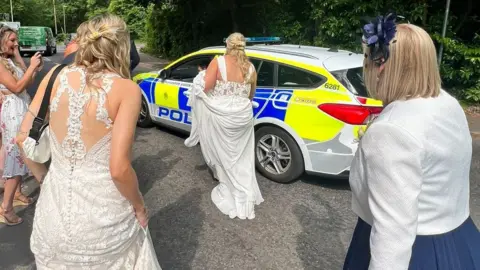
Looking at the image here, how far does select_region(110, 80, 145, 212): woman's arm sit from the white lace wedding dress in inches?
3.1

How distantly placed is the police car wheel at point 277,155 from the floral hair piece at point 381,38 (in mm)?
3289

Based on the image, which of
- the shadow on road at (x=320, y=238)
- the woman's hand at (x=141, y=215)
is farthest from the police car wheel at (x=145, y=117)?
the woman's hand at (x=141, y=215)

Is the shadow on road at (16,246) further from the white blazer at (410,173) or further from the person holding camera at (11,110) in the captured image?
the white blazer at (410,173)

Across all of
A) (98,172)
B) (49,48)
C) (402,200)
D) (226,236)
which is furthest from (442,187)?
(49,48)

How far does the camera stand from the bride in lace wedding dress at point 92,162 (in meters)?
1.79

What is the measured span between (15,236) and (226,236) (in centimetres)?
191

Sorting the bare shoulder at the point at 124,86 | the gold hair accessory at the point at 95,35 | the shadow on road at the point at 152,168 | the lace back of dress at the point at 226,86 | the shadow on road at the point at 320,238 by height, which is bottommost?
the shadow on road at the point at 320,238

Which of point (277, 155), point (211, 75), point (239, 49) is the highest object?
point (239, 49)

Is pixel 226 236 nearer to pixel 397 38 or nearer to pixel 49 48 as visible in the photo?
pixel 397 38

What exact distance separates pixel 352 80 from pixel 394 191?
3.37 meters

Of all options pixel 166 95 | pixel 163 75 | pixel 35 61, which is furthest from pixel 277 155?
pixel 35 61

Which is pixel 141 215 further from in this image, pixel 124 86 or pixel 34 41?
pixel 34 41

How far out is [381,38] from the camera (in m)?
1.47

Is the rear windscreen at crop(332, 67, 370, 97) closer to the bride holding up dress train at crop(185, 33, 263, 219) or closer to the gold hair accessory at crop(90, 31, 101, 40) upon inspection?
the bride holding up dress train at crop(185, 33, 263, 219)
